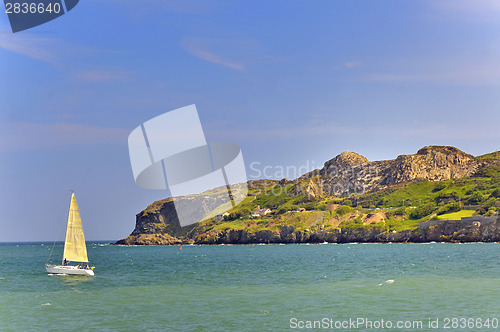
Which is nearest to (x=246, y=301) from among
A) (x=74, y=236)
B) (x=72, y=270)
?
(x=74, y=236)

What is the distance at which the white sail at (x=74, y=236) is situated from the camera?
3029 inches

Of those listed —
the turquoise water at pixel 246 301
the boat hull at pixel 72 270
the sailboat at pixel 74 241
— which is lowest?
the turquoise water at pixel 246 301

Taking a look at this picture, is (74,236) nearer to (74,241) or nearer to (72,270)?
(74,241)

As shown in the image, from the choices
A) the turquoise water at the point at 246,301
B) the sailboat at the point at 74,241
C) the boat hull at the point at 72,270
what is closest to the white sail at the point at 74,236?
the sailboat at the point at 74,241

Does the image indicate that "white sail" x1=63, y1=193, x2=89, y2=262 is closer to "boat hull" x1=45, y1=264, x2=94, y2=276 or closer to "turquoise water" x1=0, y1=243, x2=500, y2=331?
"boat hull" x1=45, y1=264, x2=94, y2=276

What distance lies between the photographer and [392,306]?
41.9 meters

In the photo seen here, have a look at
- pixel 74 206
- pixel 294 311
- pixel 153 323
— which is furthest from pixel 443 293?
pixel 74 206

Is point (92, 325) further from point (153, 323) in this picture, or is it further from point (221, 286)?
point (221, 286)

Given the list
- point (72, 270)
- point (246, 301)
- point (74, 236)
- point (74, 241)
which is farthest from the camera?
point (72, 270)

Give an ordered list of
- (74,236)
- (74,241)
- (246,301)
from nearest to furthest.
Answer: (246,301) < (74,236) < (74,241)

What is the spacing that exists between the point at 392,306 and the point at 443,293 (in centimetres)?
1037

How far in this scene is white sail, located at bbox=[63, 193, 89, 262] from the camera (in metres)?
76.9

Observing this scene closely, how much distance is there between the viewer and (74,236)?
7781 centimetres

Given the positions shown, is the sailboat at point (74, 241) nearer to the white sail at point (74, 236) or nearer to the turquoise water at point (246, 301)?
the white sail at point (74, 236)
